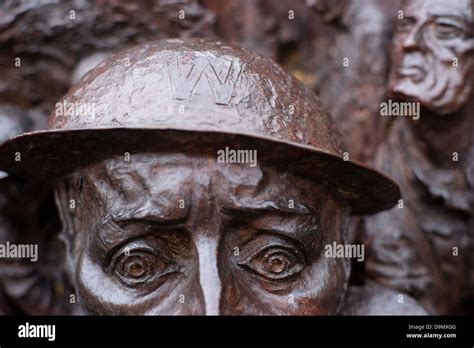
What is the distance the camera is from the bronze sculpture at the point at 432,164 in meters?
3.07

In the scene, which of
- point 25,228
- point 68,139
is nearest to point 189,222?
point 68,139

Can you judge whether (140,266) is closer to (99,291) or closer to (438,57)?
(99,291)

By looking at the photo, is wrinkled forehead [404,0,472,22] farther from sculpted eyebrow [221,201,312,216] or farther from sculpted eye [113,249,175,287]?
sculpted eye [113,249,175,287]

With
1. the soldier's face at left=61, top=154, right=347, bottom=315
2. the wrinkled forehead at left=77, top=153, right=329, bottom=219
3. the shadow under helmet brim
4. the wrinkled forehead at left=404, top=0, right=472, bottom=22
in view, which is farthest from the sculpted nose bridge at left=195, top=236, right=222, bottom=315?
the wrinkled forehead at left=404, top=0, right=472, bottom=22

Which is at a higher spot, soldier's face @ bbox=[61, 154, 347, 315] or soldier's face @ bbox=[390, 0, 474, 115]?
soldier's face @ bbox=[390, 0, 474, 115]

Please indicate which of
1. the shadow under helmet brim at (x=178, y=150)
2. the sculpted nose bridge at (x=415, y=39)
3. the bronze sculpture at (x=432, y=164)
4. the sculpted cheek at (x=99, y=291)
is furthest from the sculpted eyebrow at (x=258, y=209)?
the sculpted nose bridge at (x=415, y=39)

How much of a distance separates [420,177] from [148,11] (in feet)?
3.94

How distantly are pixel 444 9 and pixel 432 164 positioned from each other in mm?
585

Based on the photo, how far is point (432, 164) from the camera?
3.29m

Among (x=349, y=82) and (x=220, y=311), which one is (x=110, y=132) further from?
(x=349, y=82)

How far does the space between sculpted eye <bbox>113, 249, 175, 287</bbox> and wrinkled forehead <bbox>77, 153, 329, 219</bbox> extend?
0.43 feet

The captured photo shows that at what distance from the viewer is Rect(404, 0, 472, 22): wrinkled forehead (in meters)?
3.08

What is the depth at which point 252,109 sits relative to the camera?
7.60ft

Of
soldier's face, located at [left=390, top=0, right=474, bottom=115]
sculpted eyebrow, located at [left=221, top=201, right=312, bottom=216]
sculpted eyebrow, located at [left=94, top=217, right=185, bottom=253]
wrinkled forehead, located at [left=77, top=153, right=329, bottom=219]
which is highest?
soldier's face, located at [left=390, top=0, right=474, bottom=115]
